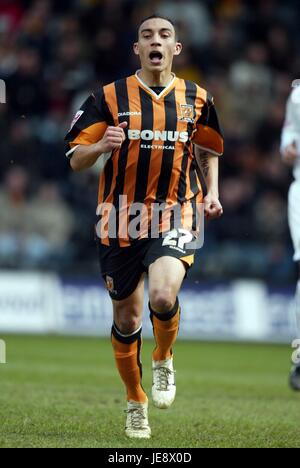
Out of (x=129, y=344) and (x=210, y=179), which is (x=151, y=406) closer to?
(x=129, y=344)

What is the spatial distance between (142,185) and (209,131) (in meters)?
0.68

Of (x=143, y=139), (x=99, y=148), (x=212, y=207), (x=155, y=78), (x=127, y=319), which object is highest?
(x=155, y=78)

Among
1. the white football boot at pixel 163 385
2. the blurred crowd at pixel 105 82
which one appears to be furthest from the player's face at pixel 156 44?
the blurred crowd at pixel 105 82

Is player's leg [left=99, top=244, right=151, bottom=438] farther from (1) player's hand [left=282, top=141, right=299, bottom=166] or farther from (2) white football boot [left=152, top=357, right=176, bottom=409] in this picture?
(1) player's hand [left=282, top=141, right=299, bottom=166]

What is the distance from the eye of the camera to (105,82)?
16.5 m

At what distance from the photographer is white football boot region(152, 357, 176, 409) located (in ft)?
21.4

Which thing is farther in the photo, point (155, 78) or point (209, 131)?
point (209, 131)

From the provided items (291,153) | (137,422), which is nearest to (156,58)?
(291,153)

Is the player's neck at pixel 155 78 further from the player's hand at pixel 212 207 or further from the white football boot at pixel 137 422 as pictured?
the white football boot at pixel 137 422

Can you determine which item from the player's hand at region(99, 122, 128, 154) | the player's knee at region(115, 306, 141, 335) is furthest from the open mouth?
the player's knee at region(115, 306, 141, 335)

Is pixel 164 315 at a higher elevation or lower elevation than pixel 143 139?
lower

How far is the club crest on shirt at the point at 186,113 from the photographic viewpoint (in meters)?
6.75

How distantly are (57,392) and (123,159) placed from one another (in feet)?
9.56
